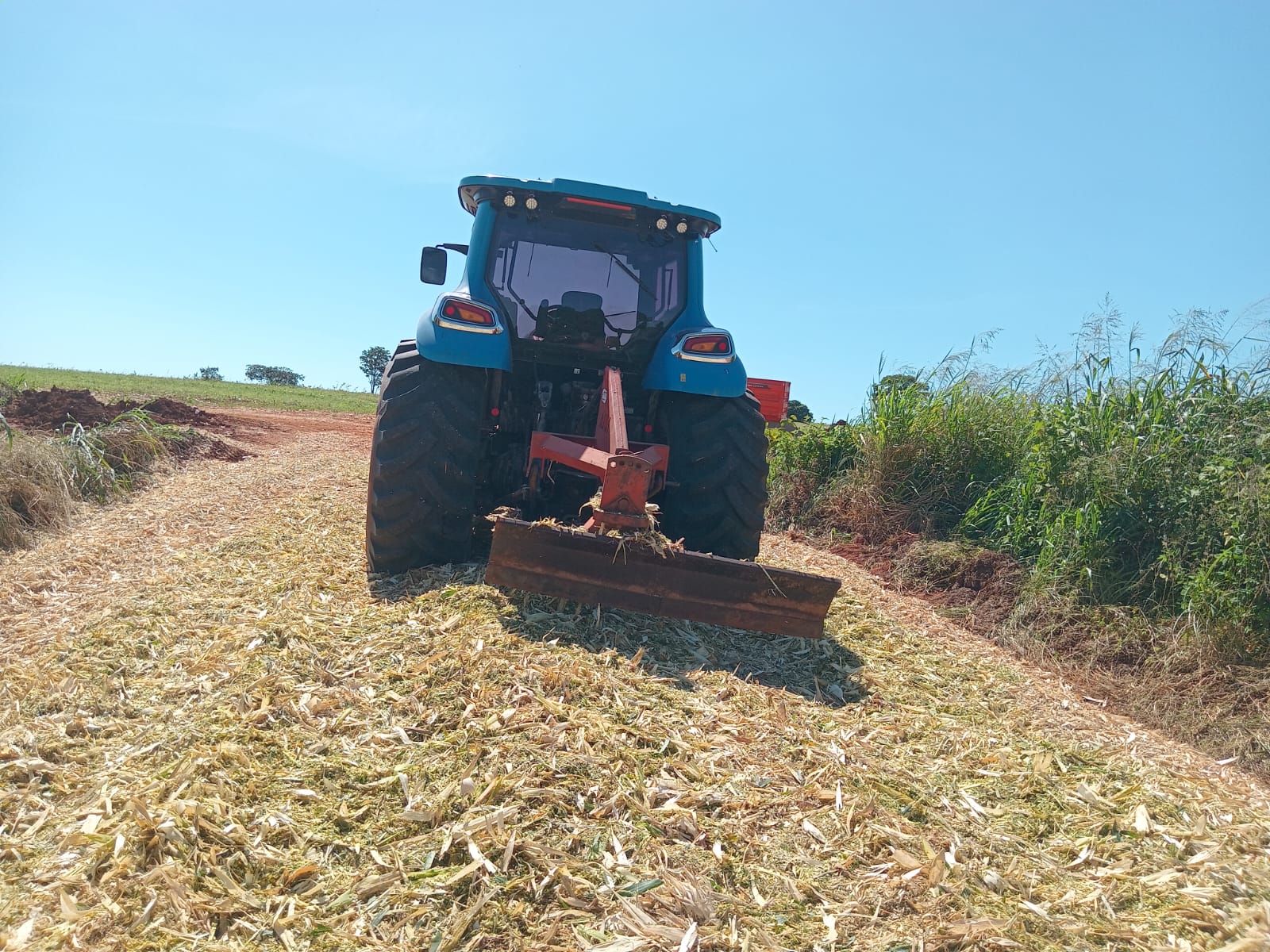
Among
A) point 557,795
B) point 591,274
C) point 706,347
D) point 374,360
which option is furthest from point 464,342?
point 374,360

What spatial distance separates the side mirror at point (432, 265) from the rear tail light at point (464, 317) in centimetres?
97

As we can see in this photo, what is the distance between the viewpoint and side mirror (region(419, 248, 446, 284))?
5.41 meters

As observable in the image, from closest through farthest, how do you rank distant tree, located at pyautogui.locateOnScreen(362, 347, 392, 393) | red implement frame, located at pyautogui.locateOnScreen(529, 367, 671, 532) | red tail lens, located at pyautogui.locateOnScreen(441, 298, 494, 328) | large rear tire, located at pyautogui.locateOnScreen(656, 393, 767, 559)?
red implement frame, located at pyautogui.locateOnScreen(529, 367, 671, 532), red tail lens, located at pyautogui.locateOnScreen(441, 298, 494, 328), large rear tire, located at pyautogui.locateOnScreen(656, 393, 767, 559), distant tree, located at pyautogui.locateOnScreen(362, 347, 392, 393)

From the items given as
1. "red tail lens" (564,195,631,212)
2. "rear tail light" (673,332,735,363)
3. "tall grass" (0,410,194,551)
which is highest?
"red tail lens" (564,195,631,212)

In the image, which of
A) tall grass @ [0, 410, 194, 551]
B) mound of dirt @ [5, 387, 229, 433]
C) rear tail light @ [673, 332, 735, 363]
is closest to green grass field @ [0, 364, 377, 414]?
mound of dirt @ [5, 387, 229, 433]

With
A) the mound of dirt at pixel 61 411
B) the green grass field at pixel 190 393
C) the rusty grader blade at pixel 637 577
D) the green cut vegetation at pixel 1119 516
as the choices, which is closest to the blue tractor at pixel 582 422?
the rusty grader blade at pixel 637 577

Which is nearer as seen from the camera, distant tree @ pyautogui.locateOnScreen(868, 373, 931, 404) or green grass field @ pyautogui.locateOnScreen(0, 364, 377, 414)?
distant tree @ pyautogui.locateOnScreen(868, 373, 931, 404)

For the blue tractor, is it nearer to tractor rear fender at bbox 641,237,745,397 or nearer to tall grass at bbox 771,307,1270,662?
tractor rear fender at bbox 641,237,745,397

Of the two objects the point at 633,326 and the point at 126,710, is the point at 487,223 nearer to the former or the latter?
the point at 633,326

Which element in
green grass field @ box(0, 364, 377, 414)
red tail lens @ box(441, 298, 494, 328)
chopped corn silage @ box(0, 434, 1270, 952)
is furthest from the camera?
green grass field @ box(0, 364, 377, 414)

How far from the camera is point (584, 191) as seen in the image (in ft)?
16.1

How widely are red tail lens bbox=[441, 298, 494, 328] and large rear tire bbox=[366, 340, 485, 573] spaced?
257 millimetres

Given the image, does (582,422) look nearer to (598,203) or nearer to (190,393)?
(598,203)

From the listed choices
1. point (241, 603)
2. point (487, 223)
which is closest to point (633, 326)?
point (487, 223)
